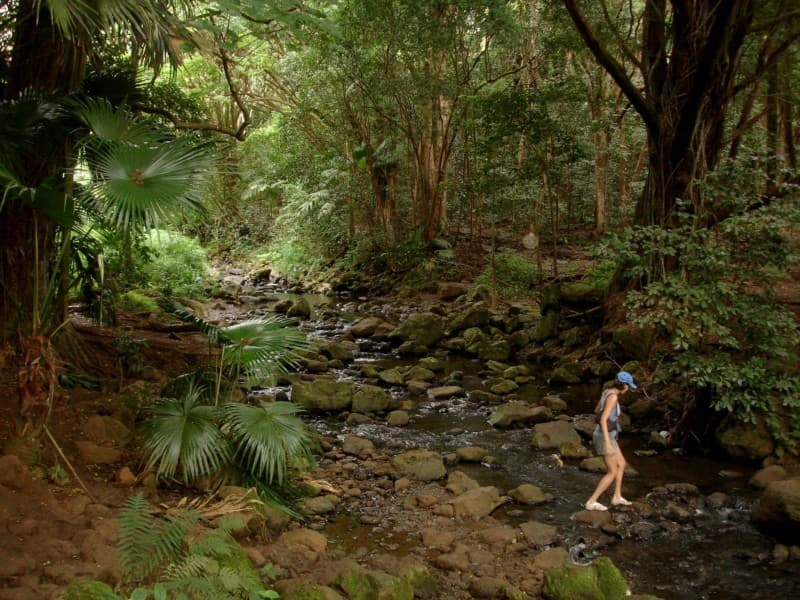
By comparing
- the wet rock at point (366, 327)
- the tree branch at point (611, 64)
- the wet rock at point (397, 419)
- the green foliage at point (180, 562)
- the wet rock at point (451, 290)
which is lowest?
the wet rock at point (397, 419)

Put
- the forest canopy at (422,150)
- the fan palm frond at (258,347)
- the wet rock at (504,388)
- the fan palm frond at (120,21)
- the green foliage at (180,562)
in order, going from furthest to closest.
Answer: the wet rock at (504,388) < the fan palm frond at (258,347) < the forest canopy at (422,150) < the fan palm frond at (120,21) < the green foliage at (180,562)

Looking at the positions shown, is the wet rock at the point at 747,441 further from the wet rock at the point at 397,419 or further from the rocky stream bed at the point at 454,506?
the wet rock at the point at 397,419

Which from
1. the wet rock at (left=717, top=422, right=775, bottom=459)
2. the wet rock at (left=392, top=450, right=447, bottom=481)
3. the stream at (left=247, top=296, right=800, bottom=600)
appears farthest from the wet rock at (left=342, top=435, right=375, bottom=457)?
the wet rock at (left=717, top=422, right=775, bottom=459)

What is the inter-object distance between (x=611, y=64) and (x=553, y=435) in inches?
221

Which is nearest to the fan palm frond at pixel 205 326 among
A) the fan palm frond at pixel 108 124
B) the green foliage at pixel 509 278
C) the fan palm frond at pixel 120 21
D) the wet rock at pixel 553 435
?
the fan palm frond at pixel 108 124

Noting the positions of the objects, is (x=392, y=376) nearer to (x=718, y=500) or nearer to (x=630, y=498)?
(x=630, y=498)

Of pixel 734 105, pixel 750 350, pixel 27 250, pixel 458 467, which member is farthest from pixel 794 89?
pixel 27 250

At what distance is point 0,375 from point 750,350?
783 cm

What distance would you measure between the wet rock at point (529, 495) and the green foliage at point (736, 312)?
7.15ft

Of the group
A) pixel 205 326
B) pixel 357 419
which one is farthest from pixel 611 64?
pixel 205 326

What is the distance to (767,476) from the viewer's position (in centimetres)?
670

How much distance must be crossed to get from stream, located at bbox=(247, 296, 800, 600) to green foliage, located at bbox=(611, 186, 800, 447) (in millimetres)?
917

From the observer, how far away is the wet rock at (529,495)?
6348 millimetres

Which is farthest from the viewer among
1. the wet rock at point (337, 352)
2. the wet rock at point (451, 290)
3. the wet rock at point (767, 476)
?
the wet rock at point (451, 290)
